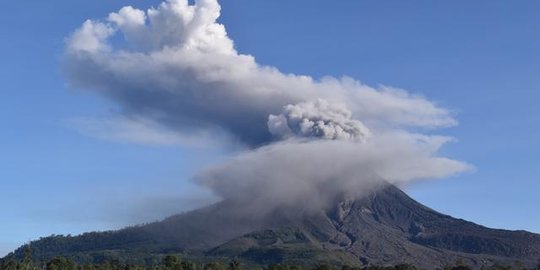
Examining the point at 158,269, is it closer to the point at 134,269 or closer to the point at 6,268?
the point at 134,269

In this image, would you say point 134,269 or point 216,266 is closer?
point 134,269

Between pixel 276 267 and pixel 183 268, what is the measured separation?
25.5m

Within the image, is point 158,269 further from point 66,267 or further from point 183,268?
point 66,267

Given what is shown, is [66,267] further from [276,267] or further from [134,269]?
[276,267]

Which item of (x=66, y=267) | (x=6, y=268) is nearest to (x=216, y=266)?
(x=66, y=267)

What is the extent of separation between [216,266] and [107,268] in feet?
95.8

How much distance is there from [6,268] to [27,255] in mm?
18150

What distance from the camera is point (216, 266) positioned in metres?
197

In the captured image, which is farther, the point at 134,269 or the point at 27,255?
the point at 27,255

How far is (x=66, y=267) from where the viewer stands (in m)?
187

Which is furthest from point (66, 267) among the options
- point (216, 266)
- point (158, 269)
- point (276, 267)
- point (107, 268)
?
point (276, 267)

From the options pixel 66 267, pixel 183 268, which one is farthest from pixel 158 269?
pixel 66 267

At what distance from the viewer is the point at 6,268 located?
17688cm

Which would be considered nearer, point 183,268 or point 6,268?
point 6,268
